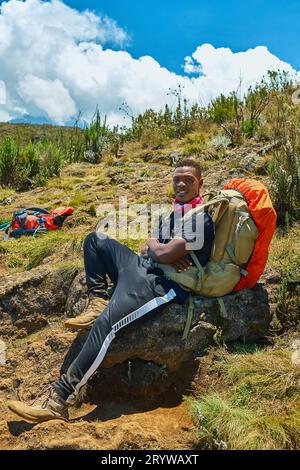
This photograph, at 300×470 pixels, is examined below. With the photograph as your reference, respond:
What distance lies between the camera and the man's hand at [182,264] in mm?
3645

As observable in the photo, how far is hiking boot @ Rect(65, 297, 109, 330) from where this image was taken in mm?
3609

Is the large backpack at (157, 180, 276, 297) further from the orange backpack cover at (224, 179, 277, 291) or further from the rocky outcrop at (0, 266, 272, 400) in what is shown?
the rocky outcrop at (0, 266, 272, 400)

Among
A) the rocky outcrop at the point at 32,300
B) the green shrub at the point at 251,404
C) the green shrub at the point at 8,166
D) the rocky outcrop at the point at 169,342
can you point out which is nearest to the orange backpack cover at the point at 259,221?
the rocky outcrop at the point at 169,342

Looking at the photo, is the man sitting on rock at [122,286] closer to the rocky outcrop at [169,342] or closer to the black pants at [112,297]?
the black pants at [112,297]

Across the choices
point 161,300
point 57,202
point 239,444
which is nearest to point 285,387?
point 239,444

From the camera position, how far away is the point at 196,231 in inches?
141

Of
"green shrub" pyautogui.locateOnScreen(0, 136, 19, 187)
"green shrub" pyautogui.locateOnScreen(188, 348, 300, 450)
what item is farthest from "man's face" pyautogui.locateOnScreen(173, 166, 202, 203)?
"green shrub" pyautogui.locateOnScreen(0, 136, 19, 187)

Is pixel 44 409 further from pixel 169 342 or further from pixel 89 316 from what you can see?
pixel 169 342

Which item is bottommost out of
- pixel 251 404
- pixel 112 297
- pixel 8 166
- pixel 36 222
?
pixel 251 404

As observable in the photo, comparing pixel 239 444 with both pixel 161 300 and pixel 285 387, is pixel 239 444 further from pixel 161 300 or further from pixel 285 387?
pixel 161 300

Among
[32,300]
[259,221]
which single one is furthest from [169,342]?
[32,300]

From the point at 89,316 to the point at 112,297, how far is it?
9.6 inches

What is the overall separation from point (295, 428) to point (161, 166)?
304 inches

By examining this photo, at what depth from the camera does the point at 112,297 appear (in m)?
3.58
